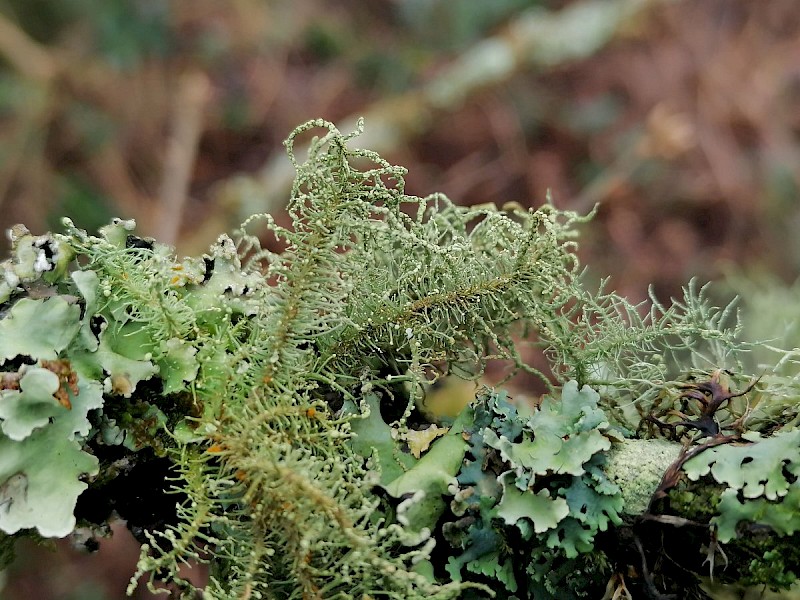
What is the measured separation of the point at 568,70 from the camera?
273 cm

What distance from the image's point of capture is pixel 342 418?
61cm

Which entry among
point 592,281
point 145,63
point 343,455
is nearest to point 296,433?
point 343,455

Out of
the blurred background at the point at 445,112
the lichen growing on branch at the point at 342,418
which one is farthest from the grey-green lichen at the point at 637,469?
the blurred background at the point at 445,112

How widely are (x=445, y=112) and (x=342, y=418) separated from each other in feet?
6.62

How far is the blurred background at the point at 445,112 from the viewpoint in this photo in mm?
2342

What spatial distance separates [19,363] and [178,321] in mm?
132

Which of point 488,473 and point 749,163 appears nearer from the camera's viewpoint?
point 488,473

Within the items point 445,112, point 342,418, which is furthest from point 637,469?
point 445,112

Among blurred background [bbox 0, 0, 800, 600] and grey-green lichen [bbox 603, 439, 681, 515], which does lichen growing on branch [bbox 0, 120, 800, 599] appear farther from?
blurred background [bbox 0, 0, 800, 600]

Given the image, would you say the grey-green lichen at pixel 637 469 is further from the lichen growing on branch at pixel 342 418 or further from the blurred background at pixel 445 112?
the blurred background at pixel 445 112

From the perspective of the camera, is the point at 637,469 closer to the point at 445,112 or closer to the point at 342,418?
the point at 342,418

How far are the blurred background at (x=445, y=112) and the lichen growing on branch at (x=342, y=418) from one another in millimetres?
1540

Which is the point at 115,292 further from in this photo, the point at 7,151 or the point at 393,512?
the point at 7,151

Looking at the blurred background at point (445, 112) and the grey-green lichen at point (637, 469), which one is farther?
the blurred background at point (445, 112)
